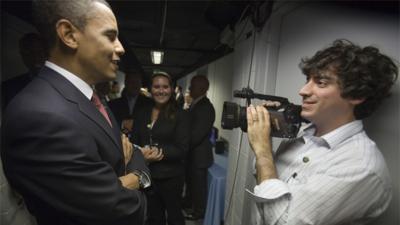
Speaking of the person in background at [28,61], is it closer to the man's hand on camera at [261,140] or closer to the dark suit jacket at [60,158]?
the dark suit jacket at [60,158]

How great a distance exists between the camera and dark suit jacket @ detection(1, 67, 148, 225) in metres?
0.67

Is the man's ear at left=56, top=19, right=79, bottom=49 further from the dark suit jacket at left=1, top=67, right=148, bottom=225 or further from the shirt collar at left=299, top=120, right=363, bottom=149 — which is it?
the shirt collar at left=299, top=120, right=363, bottom=149

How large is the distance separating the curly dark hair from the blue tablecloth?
176cm

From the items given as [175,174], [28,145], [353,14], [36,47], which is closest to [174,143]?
[175,174]

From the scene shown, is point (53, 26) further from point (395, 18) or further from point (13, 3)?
point (13, 3)

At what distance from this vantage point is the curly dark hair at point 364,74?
33.8 inches

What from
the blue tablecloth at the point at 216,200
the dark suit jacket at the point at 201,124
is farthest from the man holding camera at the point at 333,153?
the blue tablecloth at the point at 216,200

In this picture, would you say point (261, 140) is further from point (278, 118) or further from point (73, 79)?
point (73, 79)

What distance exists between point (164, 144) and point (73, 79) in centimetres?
108

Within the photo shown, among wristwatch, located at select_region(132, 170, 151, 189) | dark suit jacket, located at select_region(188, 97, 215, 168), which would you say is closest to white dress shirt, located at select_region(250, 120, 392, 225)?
wristwatch, located at select_region(132, 170, 151, 189)

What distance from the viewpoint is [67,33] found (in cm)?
Result: 79

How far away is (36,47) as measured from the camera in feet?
5.20

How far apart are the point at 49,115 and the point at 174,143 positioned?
125 cm

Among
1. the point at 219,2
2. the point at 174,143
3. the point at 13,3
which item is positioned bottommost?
the point at 174,143
